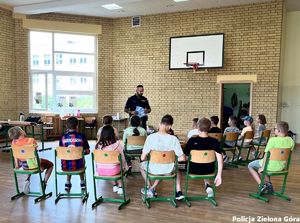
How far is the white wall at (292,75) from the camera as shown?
354 inches

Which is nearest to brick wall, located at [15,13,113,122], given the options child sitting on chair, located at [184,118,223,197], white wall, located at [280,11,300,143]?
white wall, located at [280,11,300,143]

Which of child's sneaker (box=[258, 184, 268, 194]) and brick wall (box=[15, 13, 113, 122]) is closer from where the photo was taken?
child's sneaker (box=[258, 184, 268, 194])

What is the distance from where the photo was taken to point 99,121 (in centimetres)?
1027

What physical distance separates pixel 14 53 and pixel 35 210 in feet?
23.7

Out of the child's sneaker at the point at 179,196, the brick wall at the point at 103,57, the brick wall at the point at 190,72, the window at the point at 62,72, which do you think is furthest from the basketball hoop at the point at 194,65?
the child's sneaker at the point at 179,196

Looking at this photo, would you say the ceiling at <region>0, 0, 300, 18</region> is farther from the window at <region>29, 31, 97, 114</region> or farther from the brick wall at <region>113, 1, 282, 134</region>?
the window at <region>29, 31, 97, 114</region>

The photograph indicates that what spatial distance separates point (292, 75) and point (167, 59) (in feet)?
13.3

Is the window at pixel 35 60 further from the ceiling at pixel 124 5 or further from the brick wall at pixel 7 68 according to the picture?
the ceiling at pixel 124 5

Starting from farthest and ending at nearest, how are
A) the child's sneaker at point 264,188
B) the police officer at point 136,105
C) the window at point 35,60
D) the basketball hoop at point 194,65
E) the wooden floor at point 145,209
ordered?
the window at point 35,60 < the basketball hoop at point 194,65 < the police officer at point 136,105 < the child's sneaker at point 264,188 < the wooden floor at point 145,209

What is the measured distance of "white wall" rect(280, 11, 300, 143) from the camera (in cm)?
898

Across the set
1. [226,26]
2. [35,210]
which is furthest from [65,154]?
[226,26]

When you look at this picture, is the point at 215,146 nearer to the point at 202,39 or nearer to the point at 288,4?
the point at 202,39

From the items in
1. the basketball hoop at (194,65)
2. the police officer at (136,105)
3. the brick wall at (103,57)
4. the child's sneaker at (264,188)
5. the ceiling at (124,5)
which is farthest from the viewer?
the brick wall at (103,57)

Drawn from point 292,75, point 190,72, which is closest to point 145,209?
point 190,72
